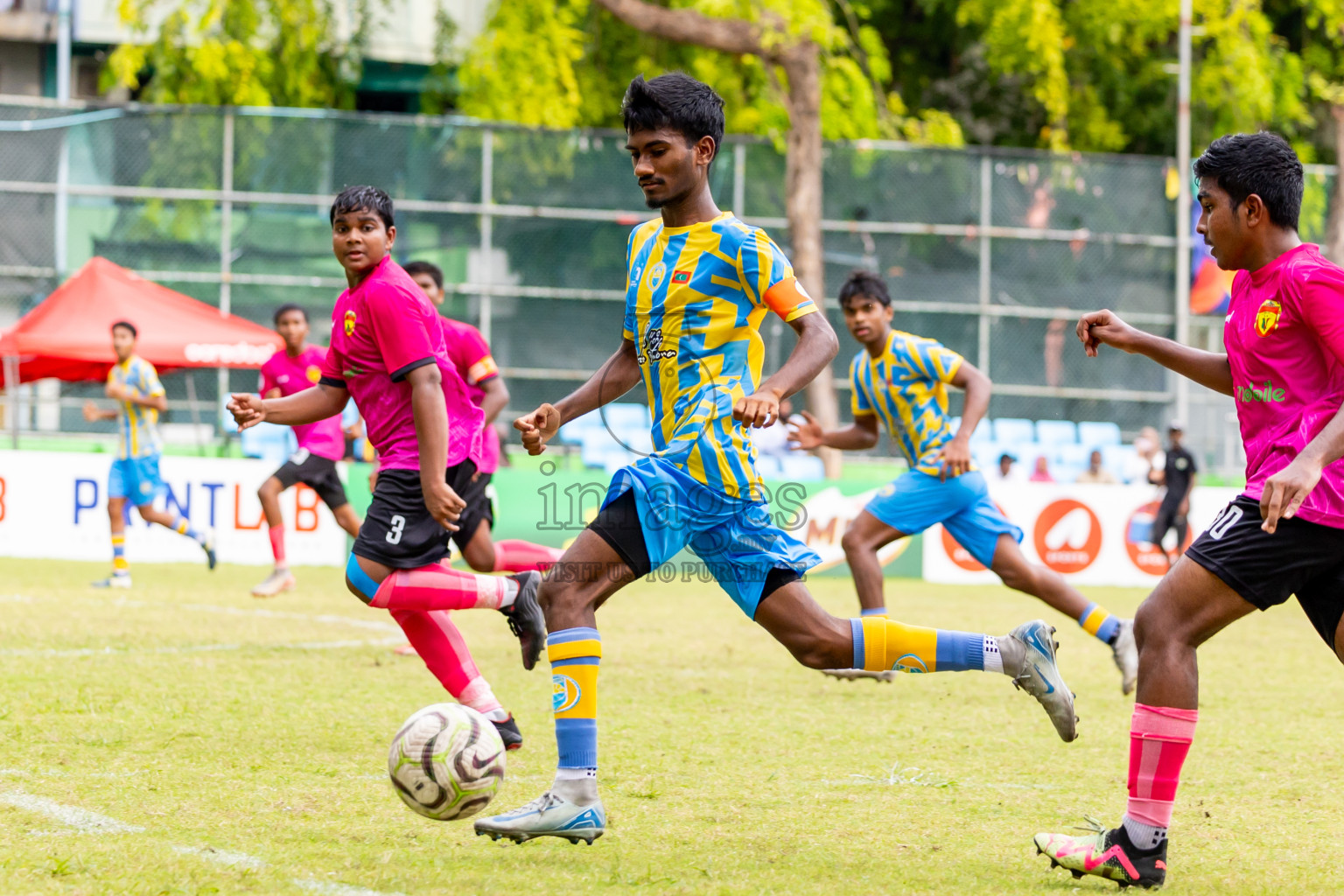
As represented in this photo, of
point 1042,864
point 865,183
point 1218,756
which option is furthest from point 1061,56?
point 1042,864

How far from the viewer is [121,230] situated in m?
22.5

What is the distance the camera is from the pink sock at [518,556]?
26.6 ft

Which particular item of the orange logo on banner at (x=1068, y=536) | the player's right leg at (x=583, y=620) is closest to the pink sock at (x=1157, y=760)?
the player's right leg at (x=583, y=620)

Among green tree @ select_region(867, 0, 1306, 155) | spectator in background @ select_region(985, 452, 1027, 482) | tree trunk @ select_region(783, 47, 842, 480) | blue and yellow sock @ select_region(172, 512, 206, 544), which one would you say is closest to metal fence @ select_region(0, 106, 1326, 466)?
tree trunk @ select_region(783, 47, 842, 480)

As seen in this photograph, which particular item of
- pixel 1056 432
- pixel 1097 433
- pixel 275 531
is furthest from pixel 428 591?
pixel 1097 433

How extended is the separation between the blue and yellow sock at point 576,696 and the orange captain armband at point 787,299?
113cm

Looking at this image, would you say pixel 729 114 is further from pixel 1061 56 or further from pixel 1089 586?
pixel 1089 586

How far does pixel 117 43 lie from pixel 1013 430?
57.5ft

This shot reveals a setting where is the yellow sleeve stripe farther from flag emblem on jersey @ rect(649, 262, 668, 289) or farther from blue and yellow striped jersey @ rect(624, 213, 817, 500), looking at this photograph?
flag emblem on jersey @ rect(649, 262, 668, 289)

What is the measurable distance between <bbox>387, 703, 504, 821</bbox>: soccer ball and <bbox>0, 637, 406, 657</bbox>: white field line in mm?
4815

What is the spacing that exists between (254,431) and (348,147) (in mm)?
4624

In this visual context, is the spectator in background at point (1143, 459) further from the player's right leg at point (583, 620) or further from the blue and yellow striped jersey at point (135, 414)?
the player's right leg at point (583, 620)

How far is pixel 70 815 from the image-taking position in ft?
15.5

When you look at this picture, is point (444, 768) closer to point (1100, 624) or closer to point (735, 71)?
point (1100, 624)
